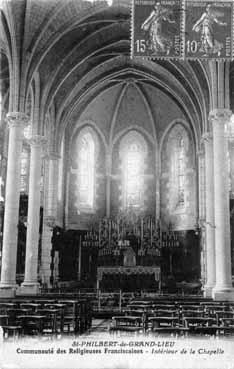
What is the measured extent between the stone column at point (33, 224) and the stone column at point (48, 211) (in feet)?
16.1

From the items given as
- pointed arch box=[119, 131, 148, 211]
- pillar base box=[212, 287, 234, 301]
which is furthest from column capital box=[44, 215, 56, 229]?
pillar base box=[212, 287, 234, 301]

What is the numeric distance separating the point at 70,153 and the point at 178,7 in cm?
2399

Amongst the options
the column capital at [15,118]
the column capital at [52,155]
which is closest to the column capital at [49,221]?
the column capital at [52,155]

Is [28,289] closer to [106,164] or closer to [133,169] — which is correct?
[106,164]

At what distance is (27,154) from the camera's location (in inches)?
1361

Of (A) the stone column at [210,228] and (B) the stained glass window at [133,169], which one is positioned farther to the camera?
(B) the stained glass window at [133,169]

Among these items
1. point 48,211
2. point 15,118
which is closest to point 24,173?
point 48,211

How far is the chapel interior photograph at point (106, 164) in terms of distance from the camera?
22516mm

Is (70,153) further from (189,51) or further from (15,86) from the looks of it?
(189,51)

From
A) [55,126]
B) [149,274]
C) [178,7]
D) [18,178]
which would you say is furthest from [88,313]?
[55,126]

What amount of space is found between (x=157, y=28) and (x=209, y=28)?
1488 mm

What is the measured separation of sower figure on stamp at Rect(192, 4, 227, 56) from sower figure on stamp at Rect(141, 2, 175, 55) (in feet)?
2.70

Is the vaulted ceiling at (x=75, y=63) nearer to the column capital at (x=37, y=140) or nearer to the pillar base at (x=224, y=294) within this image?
the column capital at (x=37, y=140)

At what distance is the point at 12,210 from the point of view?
2200 cm
